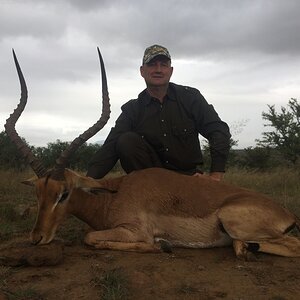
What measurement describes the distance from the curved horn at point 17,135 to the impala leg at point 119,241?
0.90 metres

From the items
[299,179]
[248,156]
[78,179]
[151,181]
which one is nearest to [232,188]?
[151,181]

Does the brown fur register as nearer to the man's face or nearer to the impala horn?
the impala horn

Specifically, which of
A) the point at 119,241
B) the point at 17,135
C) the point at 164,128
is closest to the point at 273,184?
the point at 164,128

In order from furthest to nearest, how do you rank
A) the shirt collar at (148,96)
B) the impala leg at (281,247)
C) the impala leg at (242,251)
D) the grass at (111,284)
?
1. the shirt collar at (148,96)
2. the impala leg at (281,247)
3. the impala leg at (242,251)
4. the grass at (111,284)

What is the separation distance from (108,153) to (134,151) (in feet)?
1.26

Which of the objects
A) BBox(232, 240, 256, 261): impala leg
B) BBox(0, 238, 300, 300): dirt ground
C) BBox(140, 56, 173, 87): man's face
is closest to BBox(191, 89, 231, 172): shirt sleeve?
BBox(140, 56, 173, 87): man's face

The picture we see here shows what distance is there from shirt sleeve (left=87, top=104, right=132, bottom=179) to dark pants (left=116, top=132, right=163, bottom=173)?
139 mm

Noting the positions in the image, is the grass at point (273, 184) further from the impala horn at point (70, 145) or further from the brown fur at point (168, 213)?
the impala horn at point (70, 145)

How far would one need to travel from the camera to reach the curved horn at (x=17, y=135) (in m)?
5.11

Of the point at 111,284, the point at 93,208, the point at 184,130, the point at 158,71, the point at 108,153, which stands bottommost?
the point at 111,284

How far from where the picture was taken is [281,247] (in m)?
4.89

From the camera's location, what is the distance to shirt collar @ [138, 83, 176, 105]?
7020 mm

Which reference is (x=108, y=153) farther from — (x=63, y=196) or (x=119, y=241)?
(x=119, y=241)

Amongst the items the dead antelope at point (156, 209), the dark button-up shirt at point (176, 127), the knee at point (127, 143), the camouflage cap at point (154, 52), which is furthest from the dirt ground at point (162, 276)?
the camouflage cap at point (154, 52)
